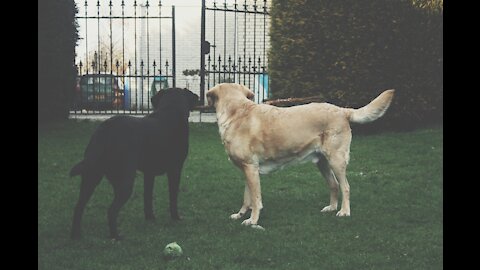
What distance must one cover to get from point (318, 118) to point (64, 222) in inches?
106

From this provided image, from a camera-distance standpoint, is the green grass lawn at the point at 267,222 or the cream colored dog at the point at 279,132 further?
the cream colored dog at the point at 279,132

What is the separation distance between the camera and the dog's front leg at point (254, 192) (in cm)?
587

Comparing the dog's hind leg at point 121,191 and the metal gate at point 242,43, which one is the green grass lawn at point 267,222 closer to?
the dog's hind leg at point 121,191

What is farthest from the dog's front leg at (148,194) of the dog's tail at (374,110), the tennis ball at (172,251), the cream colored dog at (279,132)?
the dog's tail at (374,110)

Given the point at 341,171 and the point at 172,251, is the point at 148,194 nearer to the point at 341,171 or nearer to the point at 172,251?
the point at 172,251

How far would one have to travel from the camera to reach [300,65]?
1243 centimetres

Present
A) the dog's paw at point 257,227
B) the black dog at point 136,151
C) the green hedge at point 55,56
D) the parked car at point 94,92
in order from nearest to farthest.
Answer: the black dog at point 136,151 < the dog's paw at point 257,227 < the green hedge at point 55,56 < the parked car at point 94,92

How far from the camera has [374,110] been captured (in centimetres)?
610

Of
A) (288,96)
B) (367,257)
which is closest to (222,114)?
(367,257)

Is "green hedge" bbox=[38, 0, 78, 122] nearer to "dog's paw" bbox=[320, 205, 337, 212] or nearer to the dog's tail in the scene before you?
"dog's paw" bbox=[320, 205, 337, 212]

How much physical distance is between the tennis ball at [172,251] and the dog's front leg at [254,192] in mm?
1151

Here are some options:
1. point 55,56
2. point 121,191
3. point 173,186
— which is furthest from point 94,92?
point 121,191

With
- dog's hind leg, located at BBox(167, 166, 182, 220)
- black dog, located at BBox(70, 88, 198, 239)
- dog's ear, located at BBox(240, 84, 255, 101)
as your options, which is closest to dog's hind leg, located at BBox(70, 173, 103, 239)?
black dog, located at BBox(70, 88, 198, 239)
